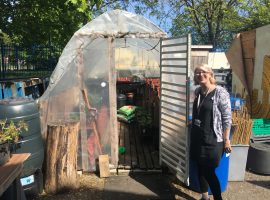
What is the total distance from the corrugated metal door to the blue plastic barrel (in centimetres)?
10

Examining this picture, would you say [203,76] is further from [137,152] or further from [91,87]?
[137,152]

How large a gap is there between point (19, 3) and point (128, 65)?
4584mm

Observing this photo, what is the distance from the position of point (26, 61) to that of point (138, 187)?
217 inches

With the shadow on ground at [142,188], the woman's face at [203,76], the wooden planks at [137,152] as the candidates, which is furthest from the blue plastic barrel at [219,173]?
the woman's face at [203,76]

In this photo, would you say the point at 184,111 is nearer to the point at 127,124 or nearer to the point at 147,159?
the point at 147,159

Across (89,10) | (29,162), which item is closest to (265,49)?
(89,10)

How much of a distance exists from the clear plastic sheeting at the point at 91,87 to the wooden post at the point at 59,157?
0.63 meters

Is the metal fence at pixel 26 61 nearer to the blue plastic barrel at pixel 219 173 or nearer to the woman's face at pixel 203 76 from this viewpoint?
the blue plastic barrel at pixel 219 173

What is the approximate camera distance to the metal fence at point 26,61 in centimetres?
760

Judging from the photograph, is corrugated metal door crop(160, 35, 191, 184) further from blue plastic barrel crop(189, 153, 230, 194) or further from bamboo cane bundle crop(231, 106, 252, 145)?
→ bamboo cane bundle crop(231, 106, 252, 145)

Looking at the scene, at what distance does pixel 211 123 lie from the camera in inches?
166

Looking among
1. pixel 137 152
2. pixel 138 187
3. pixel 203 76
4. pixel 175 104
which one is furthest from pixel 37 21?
pixel 203 76

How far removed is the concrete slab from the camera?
16.9 ft

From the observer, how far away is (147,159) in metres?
6.56
